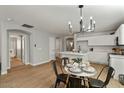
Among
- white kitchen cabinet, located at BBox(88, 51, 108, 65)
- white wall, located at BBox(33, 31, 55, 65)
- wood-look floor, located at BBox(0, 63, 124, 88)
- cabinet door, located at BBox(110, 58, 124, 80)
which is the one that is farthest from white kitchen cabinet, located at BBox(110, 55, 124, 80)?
white wall, located at BBox(33, 31, 55, 65)

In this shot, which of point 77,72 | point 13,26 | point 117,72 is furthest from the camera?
point 13,26

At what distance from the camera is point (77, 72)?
212cm

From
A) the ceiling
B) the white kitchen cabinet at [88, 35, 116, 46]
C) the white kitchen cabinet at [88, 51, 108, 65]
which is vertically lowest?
the white kitchen cabinet at [88, 51, 108, 65]

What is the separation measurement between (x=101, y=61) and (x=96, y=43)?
4.11 feet

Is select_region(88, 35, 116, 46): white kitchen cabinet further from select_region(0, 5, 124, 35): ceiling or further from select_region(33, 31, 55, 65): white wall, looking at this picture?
select_region(33, 31, 55, 65): white wall

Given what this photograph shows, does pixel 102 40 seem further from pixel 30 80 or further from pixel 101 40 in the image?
pixel 30 80

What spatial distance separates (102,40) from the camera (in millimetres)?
5957

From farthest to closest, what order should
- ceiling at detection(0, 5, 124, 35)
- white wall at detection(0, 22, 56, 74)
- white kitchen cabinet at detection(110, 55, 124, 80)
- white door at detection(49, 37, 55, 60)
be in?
white door at detection(49, 37, 55, 60)
white wall at detection(0, 22, 56, 74)
white kitchen cabinet at detection(110, 55, 124, 80)
ceiling at detection(0, 5, 124, 35)

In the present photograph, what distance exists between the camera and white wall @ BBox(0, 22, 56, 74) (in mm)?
3967

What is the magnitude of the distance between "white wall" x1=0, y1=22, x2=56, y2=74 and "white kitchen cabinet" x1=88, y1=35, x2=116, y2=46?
3.20 metres

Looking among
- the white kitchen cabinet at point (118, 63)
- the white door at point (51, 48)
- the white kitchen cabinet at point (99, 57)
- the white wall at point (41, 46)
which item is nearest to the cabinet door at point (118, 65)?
the white kitchen cabinet at point (118, 63)
